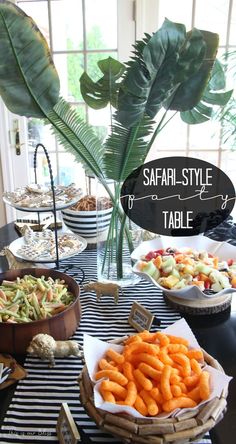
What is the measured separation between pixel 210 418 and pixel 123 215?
25.4 inches

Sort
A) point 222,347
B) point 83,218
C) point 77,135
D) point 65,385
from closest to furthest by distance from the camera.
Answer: point 65,385
point 222,347
point 77,135
point 83,218

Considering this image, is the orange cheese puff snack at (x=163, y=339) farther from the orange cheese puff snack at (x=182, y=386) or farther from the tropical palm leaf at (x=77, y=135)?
the tropical palm leaf at (x=77, y=135)

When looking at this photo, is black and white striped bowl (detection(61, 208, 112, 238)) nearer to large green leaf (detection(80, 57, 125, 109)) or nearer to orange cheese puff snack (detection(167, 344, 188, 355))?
large green leaf (detection(80, 57, 125, 109))

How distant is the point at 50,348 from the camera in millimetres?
795

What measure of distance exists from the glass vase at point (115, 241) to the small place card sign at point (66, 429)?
22.7 inches

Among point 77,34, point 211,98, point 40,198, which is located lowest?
point 40,198

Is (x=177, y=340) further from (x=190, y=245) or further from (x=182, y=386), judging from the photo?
(x=190, y=245)

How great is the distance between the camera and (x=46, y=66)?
3.22 feet

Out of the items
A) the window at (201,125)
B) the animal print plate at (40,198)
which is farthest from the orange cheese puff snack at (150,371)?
the window at (201,125)

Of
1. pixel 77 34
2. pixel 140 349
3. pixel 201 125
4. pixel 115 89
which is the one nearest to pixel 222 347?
pixel 140 349

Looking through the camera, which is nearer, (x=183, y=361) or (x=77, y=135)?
(x=183, y=361)

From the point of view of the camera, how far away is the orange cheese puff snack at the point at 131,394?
0.58 meters

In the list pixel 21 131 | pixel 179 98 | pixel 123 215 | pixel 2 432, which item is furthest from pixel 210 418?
pixel 21 131

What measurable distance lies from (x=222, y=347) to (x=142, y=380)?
33 centimetres
